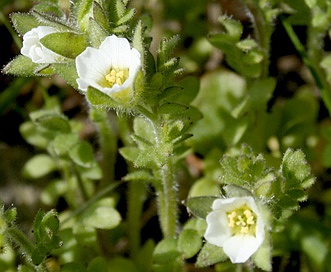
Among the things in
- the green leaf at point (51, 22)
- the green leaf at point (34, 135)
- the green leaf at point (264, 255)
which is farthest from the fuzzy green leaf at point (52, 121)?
Result: the green leaf at point (264, 255)

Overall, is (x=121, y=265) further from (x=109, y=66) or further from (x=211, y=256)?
(x=109, y=66)

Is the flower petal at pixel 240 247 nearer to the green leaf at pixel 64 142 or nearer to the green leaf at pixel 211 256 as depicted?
the green leaf at pixel 211 256

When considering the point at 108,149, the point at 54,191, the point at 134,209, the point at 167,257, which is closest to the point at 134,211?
the point at 134,209

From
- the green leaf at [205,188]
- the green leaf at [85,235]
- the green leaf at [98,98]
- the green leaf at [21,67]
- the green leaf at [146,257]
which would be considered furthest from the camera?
the green leaf at [146,257]

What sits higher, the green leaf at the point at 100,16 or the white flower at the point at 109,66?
the green leaf at the point at 100,16

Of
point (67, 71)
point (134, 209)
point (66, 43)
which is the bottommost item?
point (134, 209)

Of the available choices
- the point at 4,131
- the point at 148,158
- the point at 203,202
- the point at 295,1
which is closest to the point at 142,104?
the point at 148,158

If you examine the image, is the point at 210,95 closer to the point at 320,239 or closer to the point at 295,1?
the point at 295,1

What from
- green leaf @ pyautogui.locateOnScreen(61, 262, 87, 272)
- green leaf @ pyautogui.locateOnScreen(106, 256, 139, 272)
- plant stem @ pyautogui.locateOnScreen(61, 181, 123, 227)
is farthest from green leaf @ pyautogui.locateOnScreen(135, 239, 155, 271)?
green leaf @ pyautogui.locateOnScreen(61, 262, 87, 272)
